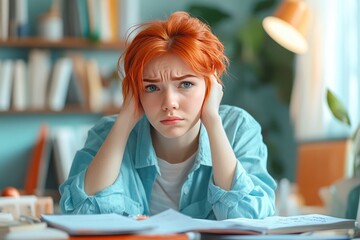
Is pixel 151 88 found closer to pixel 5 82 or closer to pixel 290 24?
pixel 290 24

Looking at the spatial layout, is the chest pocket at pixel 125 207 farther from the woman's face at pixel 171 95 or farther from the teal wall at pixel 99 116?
the teal wall at pixel 99 116

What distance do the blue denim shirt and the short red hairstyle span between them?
0.47 ft

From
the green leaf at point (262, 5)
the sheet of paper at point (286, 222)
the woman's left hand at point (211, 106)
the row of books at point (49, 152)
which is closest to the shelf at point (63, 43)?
the row of books at point (49, 152)

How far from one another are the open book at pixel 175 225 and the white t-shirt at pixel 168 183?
0.35m

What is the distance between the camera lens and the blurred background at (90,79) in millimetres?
4016

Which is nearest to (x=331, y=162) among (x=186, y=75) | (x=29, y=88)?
(x=29, y=88)

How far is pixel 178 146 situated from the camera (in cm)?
183

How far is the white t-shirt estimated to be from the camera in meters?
1.83

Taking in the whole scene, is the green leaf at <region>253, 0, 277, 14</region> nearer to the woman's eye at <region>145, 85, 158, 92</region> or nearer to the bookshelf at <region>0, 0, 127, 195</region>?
the bookshelf at <region>0, 0, 127, 195</region>

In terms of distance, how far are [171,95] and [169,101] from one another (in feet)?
0.05

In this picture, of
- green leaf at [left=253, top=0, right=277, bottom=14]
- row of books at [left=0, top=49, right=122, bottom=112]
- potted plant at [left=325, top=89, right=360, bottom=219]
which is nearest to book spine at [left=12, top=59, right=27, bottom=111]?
row of books at [left=0, top=49, right=122, bottom=112]

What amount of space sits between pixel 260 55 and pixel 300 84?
0.38 meters

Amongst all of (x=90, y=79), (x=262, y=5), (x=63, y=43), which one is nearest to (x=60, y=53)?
(x=63, y=43)

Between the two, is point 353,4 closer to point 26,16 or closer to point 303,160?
point 303,160
